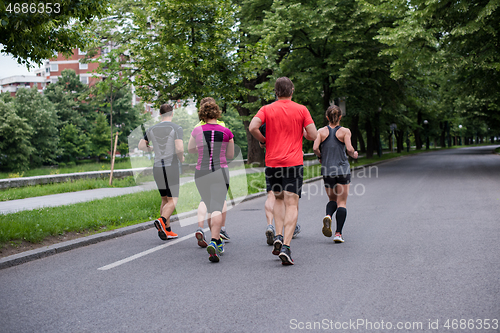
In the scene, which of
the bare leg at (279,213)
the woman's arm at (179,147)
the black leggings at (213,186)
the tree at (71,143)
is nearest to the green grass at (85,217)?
the woman's arm at (179,147)

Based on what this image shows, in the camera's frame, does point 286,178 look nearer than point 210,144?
Yes

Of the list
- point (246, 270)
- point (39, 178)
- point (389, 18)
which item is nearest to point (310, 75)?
point (389, 18)

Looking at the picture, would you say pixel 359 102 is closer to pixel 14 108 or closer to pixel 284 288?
pixel 284 288

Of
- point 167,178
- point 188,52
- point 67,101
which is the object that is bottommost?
point 167,178

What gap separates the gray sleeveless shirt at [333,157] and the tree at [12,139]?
4282 centimetres

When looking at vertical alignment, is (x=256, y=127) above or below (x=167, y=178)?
above

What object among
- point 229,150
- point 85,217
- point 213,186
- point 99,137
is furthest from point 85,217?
point 99,137

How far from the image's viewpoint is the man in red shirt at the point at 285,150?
16.6 feet

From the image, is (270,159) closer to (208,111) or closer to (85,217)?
(208,111)

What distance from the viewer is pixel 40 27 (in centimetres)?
619

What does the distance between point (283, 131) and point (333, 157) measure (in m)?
1.52

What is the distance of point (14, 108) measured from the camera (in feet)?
143

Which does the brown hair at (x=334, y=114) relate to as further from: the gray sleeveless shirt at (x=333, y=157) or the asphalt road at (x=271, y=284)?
the asphalt road at (x=271, y=284)

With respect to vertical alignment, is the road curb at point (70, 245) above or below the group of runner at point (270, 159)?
below
